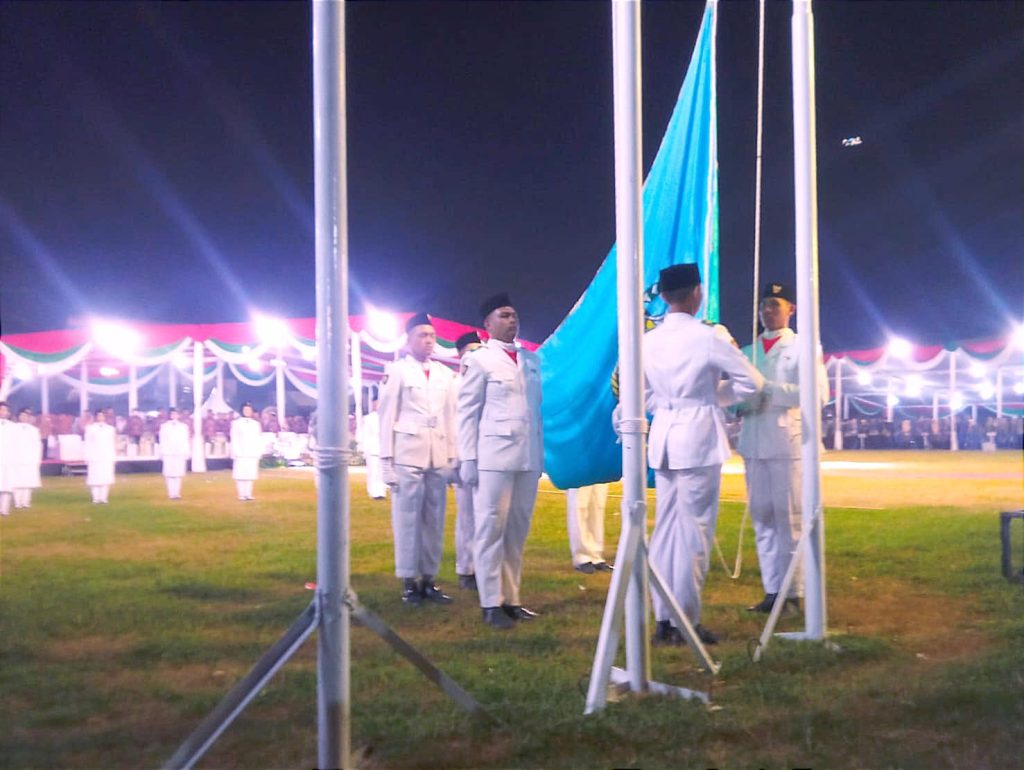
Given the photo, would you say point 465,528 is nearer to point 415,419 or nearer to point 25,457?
point 415,419

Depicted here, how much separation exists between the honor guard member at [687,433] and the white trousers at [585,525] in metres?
2.77

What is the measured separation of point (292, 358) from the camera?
23.4 m

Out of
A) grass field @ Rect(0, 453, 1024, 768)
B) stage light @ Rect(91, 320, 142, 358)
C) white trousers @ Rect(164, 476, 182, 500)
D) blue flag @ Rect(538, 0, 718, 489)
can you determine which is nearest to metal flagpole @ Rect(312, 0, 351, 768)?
grass field @ Rect(0, 453, 1024, 768)

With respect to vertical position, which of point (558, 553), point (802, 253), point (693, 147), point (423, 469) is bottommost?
point (558, 553)

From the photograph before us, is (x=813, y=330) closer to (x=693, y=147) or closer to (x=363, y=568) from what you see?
(x=693, y=147)

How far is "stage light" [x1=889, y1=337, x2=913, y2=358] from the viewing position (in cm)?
3178

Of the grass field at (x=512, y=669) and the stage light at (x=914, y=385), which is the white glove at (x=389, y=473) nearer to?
the grass field at (x=512, y=669)

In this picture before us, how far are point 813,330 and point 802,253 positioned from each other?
1.38 ft

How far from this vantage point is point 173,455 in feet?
54.3

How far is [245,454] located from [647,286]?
37.7ft

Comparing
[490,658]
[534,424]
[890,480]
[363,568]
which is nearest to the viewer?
[490,658]

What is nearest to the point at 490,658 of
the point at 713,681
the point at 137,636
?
the point at 713,681

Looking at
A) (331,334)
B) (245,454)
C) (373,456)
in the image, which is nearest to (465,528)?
(331,334)

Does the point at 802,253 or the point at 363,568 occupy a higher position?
the point at 802,253
